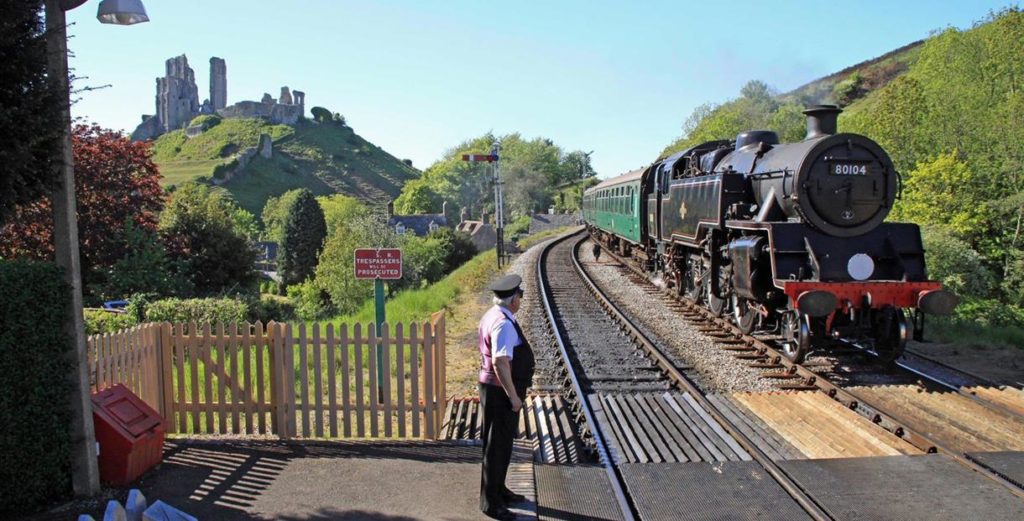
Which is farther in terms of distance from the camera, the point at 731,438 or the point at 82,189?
the point at 82,189

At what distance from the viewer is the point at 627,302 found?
584 inches

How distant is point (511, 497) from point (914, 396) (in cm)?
506

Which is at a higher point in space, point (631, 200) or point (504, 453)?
point (631, 200)

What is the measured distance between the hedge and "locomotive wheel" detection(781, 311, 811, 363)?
7.45 metres

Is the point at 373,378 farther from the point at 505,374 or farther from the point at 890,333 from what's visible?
the point at 890,333

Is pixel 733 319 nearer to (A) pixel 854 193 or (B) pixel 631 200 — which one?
(A) pixel 854 193

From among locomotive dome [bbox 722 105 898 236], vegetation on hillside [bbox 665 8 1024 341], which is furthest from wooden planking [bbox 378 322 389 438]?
vegetation on hillside [bbox 665 8 1024 341]

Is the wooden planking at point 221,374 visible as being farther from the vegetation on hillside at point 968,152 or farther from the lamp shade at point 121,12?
the vegetation on hillside at point 968,152

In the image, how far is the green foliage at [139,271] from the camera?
717 inches

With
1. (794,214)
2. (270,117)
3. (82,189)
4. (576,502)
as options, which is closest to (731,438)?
(576,502)

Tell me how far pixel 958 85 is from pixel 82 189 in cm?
3277

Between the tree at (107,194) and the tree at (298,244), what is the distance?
22276 millimetres

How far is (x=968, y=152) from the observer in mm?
27719

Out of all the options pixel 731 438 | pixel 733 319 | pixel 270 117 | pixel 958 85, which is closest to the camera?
pixel 731 438
